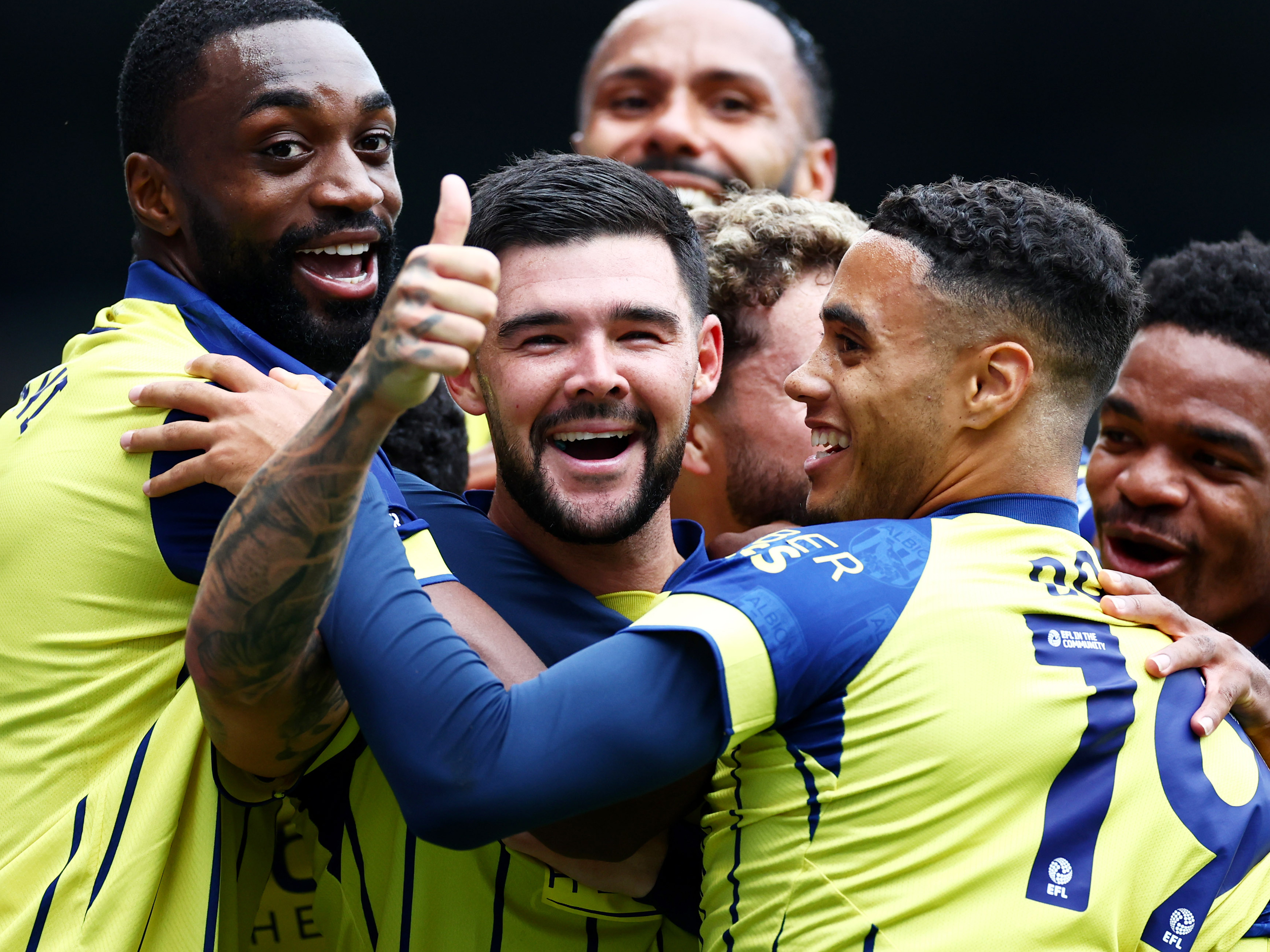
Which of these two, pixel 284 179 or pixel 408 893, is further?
pixel 284 179

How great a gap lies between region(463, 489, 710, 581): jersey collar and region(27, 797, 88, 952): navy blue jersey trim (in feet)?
2.91

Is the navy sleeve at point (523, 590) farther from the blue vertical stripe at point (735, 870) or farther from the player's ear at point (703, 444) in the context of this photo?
the player's ear at point (703, 444)

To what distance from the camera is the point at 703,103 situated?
4809 millimetres

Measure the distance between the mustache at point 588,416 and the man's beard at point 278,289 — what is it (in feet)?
1.51

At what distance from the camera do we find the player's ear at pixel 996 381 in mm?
2006

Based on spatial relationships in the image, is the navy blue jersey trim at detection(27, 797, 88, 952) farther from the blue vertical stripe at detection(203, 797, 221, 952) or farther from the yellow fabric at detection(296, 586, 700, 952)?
the yellow fabric at detection(296, 586, 700, 952)

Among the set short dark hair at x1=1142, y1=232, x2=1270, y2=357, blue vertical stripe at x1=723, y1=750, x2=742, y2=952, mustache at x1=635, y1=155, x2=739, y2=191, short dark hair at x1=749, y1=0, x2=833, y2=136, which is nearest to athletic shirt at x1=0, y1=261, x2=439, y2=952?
blue vertical stripe at x1=723, y1=750, x2=742, y2=952

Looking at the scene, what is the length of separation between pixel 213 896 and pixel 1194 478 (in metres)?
2.28

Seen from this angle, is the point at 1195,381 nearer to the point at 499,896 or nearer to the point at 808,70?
the point at 499,896

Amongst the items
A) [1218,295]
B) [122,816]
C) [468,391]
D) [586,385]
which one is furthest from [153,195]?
[1218,295]

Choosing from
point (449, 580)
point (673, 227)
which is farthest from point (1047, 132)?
point (449, 580)

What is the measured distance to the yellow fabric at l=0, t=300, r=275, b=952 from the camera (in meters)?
1.92

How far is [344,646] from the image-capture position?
171cm

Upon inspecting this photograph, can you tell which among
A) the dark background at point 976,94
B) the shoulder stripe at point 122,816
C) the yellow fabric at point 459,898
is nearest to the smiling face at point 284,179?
the yellow fabric at point 459,898
